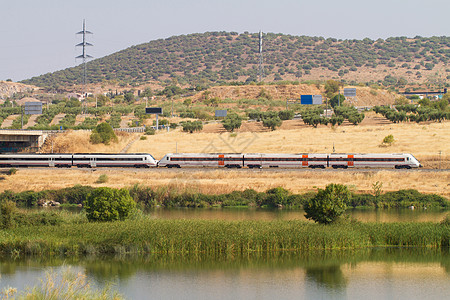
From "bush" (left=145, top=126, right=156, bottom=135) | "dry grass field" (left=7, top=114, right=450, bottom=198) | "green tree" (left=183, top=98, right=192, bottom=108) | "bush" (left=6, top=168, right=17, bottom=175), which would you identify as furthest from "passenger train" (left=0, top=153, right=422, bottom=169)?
"green tree" (left=183, top=98, right=192, bottom=108)

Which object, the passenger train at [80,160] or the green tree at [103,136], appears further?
the green tree at [103,136]

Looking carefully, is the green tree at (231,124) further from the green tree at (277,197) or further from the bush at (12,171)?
the green tree at (277,197)

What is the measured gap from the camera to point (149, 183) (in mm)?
75062

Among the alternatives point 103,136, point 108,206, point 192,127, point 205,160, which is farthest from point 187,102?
point 108,206

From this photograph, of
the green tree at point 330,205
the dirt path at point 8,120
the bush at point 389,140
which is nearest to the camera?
the green tree at point 330,205

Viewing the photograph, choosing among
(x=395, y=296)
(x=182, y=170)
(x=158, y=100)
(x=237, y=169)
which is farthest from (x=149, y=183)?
(x=158, y=100)

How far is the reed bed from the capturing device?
4212 centimetres

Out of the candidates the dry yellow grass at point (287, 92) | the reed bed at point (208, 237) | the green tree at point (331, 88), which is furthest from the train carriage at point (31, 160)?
the green tree at point (331, 88)

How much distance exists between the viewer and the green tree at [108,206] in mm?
48125

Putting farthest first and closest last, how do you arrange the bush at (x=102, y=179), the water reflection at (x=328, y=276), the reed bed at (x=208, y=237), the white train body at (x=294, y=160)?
the white train body at (x=294, y=160) → the bush at (x=102, y=179) → the reed bed at (x=208, y=237) → the water reflection at (x=328, y=276)

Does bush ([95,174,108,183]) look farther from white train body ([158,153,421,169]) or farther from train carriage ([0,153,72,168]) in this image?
train carriage ([0,153,72,168])

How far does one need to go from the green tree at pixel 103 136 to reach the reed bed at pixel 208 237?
5962 centimetres

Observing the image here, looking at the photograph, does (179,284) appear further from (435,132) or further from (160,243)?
(435,132)

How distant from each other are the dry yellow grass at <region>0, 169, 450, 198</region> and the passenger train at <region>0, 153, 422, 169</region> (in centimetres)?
324
